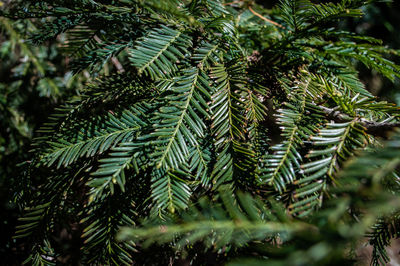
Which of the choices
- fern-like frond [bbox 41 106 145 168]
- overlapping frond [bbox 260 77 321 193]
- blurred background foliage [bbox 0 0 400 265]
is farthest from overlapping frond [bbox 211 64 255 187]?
blurred background foliage [bbox 0 0 400 265]

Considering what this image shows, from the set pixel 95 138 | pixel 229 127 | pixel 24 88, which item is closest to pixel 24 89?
pixel 24 88

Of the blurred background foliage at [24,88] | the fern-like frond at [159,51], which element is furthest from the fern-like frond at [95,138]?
the blurred background foliage at [24,88]

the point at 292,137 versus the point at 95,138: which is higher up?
the point at 292,137

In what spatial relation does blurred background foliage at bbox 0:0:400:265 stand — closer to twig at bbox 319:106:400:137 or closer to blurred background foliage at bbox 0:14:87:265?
blurred background foliage at bbox 0:14:87:265

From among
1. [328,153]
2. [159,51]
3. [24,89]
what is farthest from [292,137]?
[24,89]

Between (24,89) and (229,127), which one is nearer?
(229,127)

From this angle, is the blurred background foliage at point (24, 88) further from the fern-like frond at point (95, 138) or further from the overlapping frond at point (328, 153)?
the overlapping frond at point (328, 153)

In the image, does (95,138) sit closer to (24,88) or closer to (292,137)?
(292,137)

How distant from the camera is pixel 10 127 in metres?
1.15

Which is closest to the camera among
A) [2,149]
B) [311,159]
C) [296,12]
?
[311,159]

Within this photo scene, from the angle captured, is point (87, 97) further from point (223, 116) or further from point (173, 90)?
point (223, 116)

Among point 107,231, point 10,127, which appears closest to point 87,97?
point 107,231

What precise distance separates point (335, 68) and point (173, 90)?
43 cm

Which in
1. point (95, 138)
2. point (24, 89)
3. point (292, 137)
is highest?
point (292, 137)
